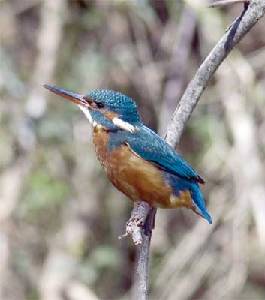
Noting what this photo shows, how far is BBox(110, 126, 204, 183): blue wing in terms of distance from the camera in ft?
9.21

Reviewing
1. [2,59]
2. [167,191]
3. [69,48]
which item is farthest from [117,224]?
[167,191]

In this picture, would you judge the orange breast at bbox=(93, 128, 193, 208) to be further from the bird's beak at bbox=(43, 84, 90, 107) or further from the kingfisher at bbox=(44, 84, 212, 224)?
the bird's beak at bbox=(43, 84, 90, 107)

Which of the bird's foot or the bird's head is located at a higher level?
the bird's head

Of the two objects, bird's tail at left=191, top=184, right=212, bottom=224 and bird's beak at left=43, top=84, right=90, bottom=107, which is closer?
bird's beak at left=43, top=84, right=90, bottom=107

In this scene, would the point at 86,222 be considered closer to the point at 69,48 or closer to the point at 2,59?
the point at 69,48

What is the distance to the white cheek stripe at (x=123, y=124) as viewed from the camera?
9.29 feet

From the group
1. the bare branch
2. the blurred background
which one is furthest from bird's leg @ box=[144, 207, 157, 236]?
the blurred background

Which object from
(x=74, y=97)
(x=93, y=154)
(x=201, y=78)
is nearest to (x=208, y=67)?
(x=201, y=78)

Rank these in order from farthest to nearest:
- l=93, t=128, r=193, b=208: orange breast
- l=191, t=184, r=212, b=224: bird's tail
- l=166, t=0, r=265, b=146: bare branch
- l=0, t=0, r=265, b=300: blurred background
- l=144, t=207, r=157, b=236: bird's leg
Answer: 1. l=0, t=0, r=265, b=300: blurred background
2. l=191, t=184, r=212, b=224: bird's tail
3. l=93, t=128, r=193, b=208: orange breast
4. l=144, t=207, r=157, b=236: bird's leg
5. l=166, t=0, r=265, b=146: bare branch

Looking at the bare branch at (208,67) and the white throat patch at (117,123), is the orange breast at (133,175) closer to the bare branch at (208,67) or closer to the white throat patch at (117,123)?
the white throat patch at (117,123)

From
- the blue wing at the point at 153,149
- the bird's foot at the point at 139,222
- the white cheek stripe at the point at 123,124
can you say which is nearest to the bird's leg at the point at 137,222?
the bird's foot at the point at 139,222

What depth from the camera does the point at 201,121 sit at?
4.95 m

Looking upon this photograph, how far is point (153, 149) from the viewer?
281 centimetres

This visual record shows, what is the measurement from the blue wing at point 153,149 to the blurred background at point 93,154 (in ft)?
4.83
